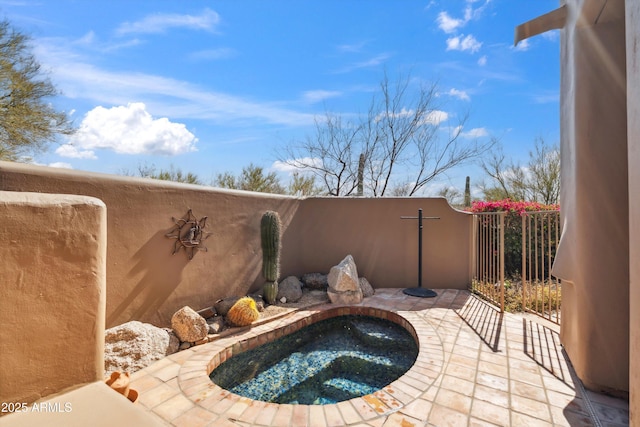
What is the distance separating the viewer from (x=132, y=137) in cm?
1078

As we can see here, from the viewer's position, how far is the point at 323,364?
3803 millimetres

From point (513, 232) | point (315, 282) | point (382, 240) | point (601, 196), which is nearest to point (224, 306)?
point (315, 282)

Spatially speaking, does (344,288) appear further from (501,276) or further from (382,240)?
(501,276)

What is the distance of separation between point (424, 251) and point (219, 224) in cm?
451

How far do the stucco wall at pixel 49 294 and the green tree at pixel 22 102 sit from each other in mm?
9814

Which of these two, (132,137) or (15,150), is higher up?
(132,137)

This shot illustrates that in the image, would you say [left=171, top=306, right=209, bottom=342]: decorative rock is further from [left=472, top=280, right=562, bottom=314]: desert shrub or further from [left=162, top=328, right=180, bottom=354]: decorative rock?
[left=472, top=280, right=562, bottom=314]: desert shrub

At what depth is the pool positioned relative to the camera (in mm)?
3234

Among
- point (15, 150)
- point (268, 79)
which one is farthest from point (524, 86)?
point (15, 150)

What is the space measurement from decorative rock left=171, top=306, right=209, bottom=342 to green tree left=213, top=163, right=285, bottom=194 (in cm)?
886

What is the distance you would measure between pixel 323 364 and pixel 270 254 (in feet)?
7.08

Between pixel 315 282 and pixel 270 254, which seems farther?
pixel 315 282

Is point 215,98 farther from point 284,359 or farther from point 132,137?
point 284,359

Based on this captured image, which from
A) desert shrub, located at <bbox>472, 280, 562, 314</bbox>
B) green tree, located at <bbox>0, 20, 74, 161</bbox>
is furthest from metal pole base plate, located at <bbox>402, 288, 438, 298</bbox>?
green tree, located at <bbox>0, 20, 74, 161</bbox>
